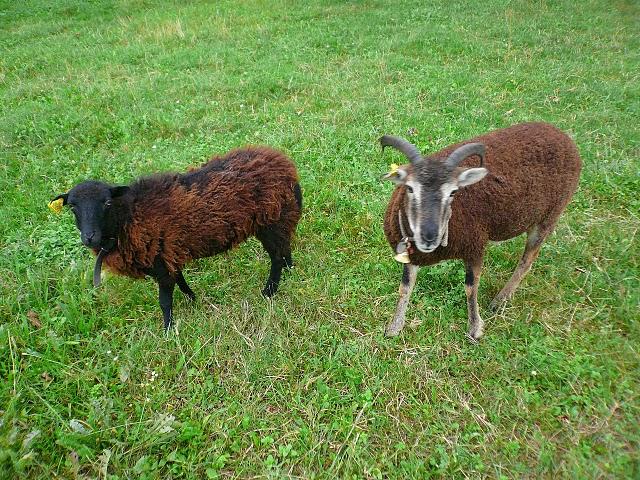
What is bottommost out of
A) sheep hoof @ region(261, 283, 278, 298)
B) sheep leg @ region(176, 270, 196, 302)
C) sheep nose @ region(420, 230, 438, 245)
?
sheep hoof @ region(261, 283, 278, 298)

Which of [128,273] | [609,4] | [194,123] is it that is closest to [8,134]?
[194,123]

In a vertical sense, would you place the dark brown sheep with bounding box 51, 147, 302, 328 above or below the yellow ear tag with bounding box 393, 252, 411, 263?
above

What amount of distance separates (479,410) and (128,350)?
2986 millimetres

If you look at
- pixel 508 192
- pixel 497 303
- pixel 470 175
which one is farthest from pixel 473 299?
pixel 470 175

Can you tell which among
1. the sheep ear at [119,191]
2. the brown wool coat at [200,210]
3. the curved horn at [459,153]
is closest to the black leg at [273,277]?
the brown wool coat at [200,210]

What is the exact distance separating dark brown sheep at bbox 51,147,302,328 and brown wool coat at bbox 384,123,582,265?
120cm

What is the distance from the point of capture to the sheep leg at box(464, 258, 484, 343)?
12.4ft

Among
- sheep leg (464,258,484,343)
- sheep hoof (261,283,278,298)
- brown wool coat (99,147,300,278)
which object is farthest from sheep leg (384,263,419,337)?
brown wool coat (99,147,300,278)

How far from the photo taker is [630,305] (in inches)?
152

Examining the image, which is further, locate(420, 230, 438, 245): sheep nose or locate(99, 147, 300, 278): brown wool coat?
locate(99, 147, 300, 278): brown wool coat

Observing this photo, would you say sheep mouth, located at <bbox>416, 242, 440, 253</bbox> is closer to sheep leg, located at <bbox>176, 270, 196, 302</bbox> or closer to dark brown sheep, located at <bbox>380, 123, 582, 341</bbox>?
dark brown sheep, located at <bbox>380, 123, 582, 341</bbox>

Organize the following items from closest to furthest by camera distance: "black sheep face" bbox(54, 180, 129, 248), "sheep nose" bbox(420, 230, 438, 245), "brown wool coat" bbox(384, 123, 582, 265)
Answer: "sheep nose" bbox(420, 230, 438, 245), "black sheep face" bbox(54, 180, 129, 248), "brown wool coat" bbox(384, 123, 582, 265)

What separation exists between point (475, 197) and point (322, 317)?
5.89ft

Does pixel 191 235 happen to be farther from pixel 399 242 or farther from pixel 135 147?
pixel 135 147
